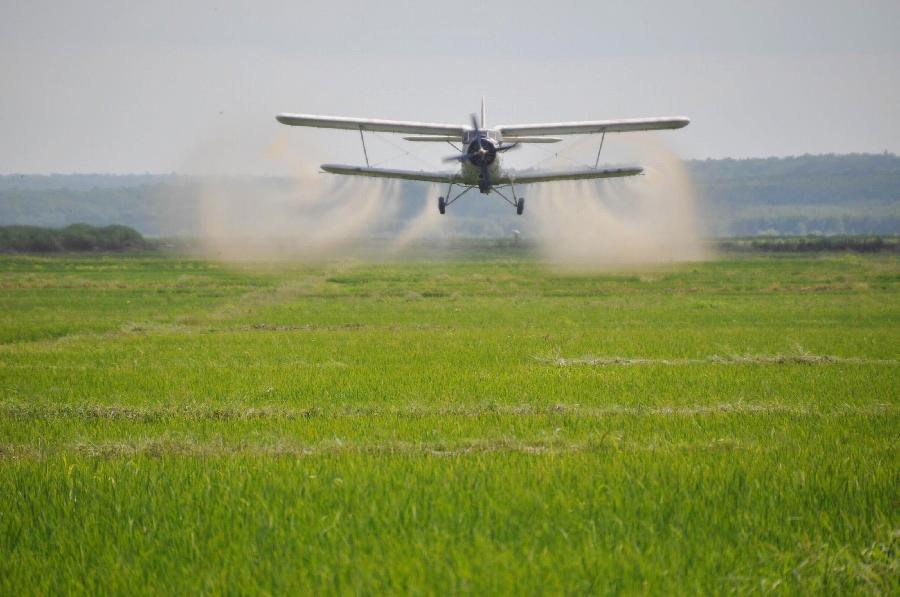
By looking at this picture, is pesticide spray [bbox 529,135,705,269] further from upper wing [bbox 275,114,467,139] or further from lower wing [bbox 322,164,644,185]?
upper wing [bbox 275,114,467,139]

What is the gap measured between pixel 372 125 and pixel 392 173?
→ 430 centimetres

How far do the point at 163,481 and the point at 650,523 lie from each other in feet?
16.8

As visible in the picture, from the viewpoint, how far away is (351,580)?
752cm

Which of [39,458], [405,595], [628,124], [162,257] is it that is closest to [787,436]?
[405,595]

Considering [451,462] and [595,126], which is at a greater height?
[595,126]

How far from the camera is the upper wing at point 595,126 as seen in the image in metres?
39.1

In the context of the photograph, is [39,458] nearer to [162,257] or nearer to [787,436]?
[787,436]

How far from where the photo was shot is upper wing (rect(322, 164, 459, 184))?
4209 centimetres

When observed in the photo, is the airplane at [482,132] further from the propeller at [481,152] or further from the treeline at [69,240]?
the treeline at [69,240]

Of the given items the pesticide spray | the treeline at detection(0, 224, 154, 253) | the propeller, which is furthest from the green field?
the treeline at detection(0, 224, 154, 253)

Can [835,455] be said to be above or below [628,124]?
below

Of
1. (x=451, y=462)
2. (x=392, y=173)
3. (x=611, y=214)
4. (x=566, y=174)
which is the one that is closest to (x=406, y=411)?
(x=451, y=462)

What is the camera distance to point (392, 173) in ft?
142

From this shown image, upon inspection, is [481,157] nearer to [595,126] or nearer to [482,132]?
[482,132]
